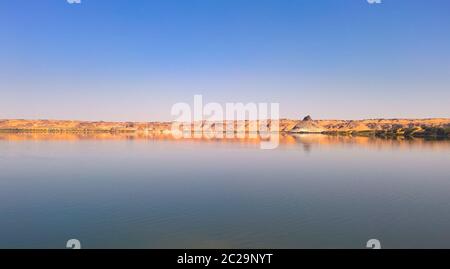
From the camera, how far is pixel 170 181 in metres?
25.2


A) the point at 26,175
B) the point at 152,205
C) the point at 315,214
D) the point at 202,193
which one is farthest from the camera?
the point at 26,175

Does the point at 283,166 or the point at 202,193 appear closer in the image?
the point at 202,193

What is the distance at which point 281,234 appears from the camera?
13.5m

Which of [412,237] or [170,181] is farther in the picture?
[170,181]
